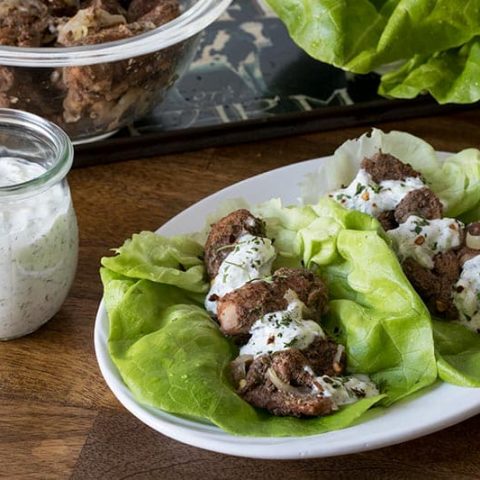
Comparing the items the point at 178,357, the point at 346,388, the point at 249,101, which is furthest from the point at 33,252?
the point at 249,101

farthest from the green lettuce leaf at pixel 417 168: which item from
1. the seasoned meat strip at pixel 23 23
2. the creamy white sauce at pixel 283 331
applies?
the seasoned meat strip at pixel 23 23

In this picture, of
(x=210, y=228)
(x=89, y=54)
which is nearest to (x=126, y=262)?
(x=210, y=228)

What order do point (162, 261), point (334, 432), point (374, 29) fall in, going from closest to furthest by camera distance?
point (334, 432) → point (162, 261) → point (374, 29)

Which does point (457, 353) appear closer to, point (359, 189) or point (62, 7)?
point (359, 189)

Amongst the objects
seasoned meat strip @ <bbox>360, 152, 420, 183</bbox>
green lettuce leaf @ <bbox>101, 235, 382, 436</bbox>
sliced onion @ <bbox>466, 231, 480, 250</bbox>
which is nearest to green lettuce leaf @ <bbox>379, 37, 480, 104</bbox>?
seasoned meat strip @ <bbox>360, 152, 420, 183</bbox>

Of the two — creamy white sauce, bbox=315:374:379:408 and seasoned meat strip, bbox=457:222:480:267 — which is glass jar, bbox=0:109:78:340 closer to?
creamy white sauce, bbox=315:374:379:408

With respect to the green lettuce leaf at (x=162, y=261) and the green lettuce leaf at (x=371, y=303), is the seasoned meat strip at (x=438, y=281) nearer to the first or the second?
the green lettuce leaf at (x=371, y=303)
